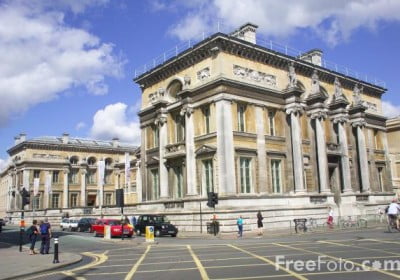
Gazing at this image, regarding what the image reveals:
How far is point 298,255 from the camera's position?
15.5 meters

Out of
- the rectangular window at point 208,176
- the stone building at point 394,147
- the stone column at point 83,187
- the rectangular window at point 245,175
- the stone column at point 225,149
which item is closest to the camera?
the stone column at point 225,149

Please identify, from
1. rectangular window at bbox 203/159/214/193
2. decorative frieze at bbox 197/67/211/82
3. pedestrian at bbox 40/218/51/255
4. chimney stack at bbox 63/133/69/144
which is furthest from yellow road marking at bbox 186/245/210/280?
chimney stack at bbox 63/133/69/144

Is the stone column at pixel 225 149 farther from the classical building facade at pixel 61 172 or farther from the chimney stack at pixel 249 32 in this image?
the classical building facade at pixel 61 172

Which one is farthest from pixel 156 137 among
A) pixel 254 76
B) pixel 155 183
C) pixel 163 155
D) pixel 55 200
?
pixel 55 200

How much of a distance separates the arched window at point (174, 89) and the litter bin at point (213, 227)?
14.6 metres

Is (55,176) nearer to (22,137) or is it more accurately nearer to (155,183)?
(22,137)

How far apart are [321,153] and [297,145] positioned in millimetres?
3542

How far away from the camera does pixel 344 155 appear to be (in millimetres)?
43438

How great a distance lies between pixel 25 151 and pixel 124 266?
68299mm

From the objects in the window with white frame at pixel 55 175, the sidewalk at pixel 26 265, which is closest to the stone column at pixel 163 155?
the sidewalk at pixel 26 265

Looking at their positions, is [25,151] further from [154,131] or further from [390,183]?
[390,183]

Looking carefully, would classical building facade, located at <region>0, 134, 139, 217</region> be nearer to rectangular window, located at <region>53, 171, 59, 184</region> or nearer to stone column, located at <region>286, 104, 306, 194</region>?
rectangular window, located at <region>53, 171, 59, 184</region>

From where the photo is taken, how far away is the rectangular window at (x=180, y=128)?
3975 centimetres

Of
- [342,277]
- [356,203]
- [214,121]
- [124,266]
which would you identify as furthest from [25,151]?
[342,277]
